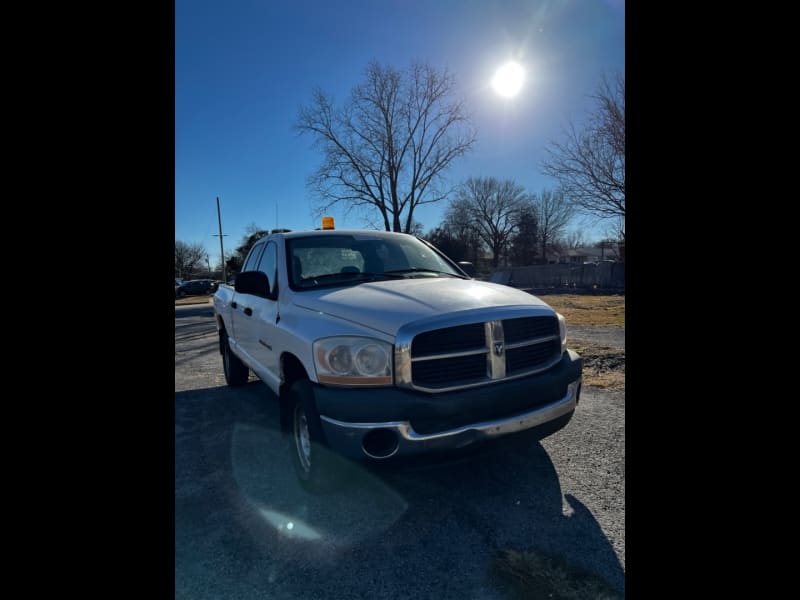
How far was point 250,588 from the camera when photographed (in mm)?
1846

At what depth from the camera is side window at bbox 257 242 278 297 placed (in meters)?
3.47

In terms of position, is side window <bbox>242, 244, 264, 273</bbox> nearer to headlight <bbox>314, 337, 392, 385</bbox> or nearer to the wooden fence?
headlight <bbox>314, 337, 392, 385</bbox>

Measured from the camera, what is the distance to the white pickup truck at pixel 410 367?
2121 mm

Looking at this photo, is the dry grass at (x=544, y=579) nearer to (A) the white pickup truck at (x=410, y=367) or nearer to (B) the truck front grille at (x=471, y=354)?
(A) the white pickup truck at (x=410, y=367)

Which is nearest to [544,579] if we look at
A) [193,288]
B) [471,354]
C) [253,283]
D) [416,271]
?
[471,354]

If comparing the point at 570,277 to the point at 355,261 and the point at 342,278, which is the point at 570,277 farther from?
the point at 342,278

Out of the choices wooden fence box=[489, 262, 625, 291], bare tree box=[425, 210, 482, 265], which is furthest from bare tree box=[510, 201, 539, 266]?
wooden fence box=[489, 262, 625, 291]

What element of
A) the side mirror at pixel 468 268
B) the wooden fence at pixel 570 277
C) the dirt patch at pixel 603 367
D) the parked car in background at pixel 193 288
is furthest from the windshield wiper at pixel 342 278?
the parked car in background at pixel 193 288

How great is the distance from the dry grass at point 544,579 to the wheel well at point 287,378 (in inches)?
61.8
